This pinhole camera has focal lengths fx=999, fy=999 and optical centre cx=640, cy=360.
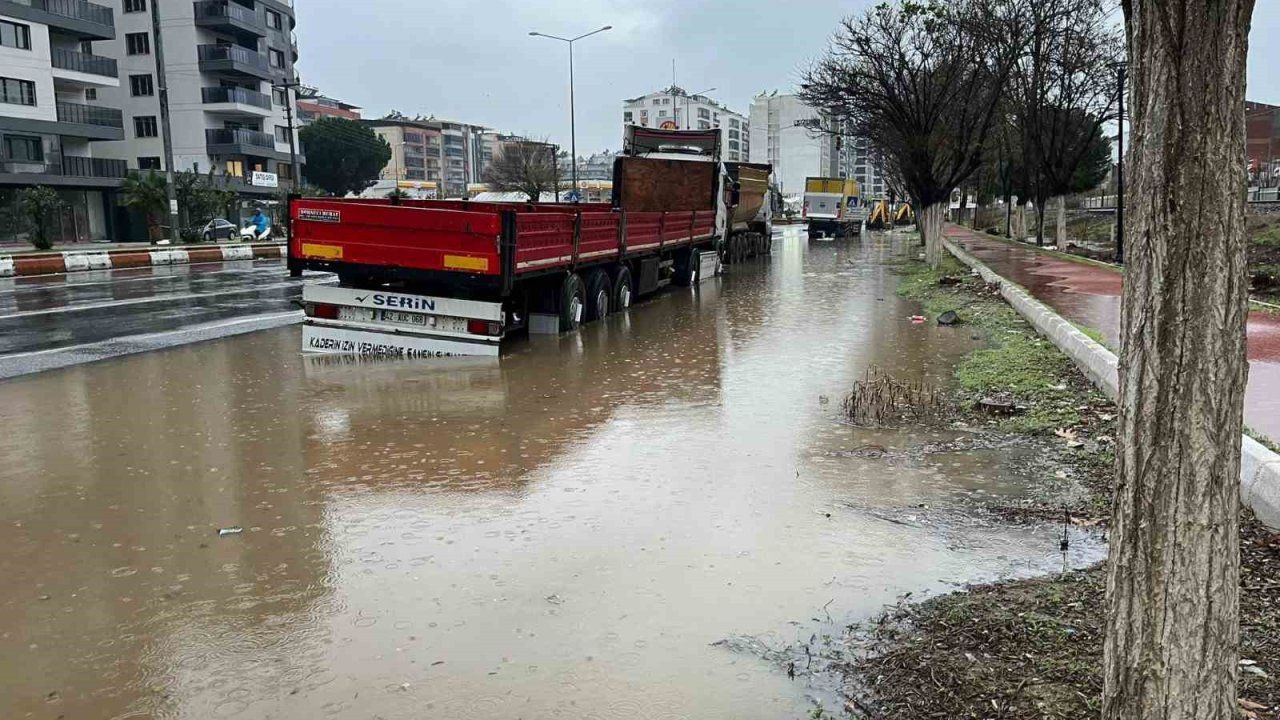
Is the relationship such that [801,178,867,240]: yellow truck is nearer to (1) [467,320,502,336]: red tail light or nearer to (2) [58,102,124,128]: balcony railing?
(2) [58,102,124,128]: balcony railing

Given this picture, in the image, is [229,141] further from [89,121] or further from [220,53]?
[89,121]

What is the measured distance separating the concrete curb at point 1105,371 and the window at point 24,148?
4315cm

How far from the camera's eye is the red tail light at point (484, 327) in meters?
11.7

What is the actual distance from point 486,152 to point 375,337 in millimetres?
178035

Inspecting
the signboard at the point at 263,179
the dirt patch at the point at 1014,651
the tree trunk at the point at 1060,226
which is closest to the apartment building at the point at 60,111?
the signboard at the point at 263,179

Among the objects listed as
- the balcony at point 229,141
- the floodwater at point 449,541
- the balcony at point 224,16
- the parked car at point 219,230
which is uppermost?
the balcony at point 224,16

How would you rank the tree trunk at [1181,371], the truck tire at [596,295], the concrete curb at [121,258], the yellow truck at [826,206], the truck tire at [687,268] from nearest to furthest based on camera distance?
the tree trunk at [1181,371] → the truck tire at [596,295] → the truck tire at [687,268] → the concrete curb at [121,258] → the yellow truck at [826,206]

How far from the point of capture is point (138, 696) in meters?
3.82

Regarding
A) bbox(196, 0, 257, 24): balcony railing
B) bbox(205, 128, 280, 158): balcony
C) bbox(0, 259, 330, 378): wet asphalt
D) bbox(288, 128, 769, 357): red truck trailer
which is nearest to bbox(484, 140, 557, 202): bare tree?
bbox(205, 128, 280, 158): balcony

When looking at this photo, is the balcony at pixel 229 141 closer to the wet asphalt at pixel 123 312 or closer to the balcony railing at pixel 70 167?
the balcony railing at pixel 70 167

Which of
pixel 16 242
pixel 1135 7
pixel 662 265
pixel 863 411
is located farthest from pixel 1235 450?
pixel 16 242

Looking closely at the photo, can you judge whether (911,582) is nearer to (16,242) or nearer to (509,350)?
(509,350)

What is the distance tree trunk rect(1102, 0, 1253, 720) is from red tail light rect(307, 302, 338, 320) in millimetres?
10388

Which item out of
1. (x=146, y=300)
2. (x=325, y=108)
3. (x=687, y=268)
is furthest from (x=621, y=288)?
(x=325, y=108)
